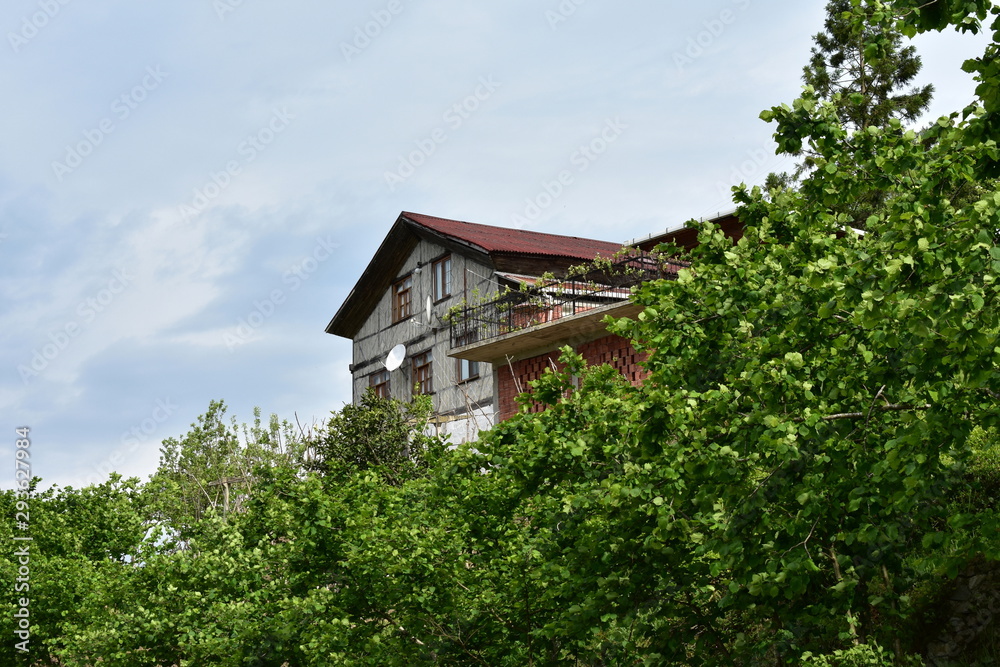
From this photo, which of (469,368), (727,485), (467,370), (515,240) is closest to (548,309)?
(469,368)

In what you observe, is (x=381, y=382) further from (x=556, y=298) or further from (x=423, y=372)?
(x=556, y=298)

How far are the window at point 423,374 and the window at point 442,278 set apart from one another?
2002mm

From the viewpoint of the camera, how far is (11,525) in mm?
18484

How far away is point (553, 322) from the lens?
24.9 meters

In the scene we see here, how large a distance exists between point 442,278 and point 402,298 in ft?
8.19

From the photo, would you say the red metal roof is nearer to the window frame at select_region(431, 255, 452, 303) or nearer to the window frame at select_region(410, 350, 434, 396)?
the window frame at select_region(431, 255, 452, 303)

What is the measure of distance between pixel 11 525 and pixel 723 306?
1578 centimetres

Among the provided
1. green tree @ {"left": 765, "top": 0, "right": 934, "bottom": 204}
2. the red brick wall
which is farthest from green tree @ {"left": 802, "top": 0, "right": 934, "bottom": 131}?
the red brick wall

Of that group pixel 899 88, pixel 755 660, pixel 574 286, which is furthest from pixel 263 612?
pixel 899 88

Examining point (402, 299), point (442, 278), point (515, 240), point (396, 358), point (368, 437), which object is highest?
point (515, 240)

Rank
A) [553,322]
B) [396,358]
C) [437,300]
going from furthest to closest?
1. [437,300]
2. [396,358]
3. [553,322]

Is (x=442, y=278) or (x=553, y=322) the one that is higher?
(x=442, y=278)

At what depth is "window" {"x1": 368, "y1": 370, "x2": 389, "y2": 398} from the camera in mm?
33787

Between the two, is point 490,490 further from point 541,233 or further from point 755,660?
point 541,233
